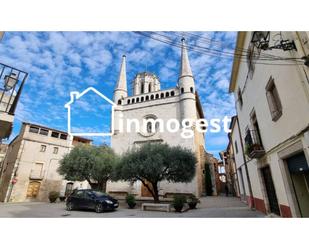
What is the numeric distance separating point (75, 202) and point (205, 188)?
11.8 meters

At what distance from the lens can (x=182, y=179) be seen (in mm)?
9203

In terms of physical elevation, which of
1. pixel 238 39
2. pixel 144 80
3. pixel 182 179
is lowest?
pixel 182 179

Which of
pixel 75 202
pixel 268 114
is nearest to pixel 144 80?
pixel 75 202

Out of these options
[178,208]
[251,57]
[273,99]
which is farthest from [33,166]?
[273,99]

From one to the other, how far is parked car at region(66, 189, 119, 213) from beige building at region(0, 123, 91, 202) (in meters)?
8.88

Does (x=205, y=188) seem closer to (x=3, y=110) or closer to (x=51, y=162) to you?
(x=51, y=162)

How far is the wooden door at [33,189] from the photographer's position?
14.2 meters

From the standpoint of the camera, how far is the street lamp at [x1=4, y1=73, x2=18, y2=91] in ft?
17.0

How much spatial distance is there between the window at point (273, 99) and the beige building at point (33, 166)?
16371 mm

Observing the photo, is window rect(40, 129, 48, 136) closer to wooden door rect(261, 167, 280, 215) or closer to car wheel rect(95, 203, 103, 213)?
car wheel rect(95, 203, 103, 213)

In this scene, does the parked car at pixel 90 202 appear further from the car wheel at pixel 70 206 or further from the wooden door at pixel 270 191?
the wooden door at pixel 270 191

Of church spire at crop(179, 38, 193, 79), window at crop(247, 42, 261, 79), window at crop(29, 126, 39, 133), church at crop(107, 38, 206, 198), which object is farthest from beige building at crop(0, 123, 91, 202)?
window at crop(247, 42, 261, 79)

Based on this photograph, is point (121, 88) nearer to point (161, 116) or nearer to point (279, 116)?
point (161, 116)

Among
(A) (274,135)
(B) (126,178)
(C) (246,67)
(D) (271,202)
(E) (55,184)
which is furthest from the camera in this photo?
(E) (55,184)
